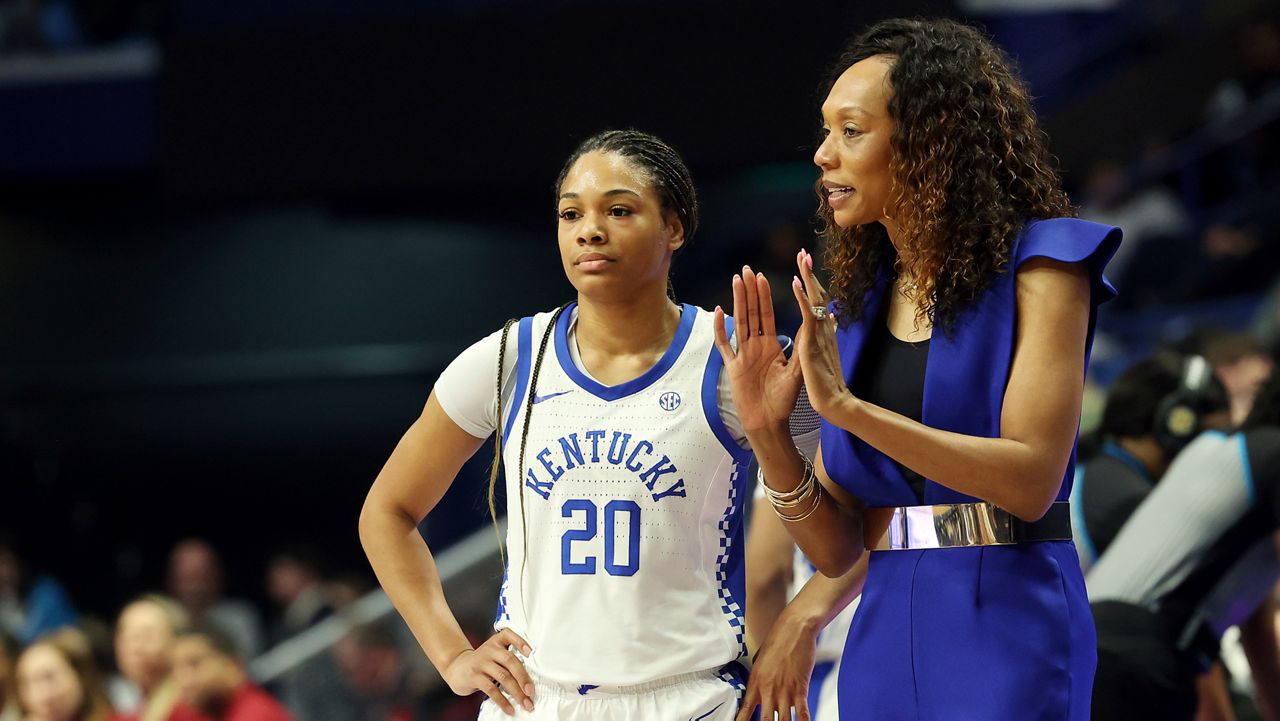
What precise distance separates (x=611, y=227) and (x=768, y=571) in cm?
96

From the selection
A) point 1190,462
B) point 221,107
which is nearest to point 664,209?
point 1190,462

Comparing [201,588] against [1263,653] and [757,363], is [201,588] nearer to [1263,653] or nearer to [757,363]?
[1263,653]

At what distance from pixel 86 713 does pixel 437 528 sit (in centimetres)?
313

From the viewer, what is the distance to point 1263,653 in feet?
12.5

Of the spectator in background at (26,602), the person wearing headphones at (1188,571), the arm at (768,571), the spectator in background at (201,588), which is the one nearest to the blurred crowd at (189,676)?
the spectator in background at (201,588)

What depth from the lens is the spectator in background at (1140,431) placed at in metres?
3.97

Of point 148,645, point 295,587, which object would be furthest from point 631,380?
point 295,587

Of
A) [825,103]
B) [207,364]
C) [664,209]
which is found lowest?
[207,364]

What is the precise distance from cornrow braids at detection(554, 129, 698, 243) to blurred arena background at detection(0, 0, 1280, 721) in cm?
306

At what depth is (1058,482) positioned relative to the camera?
224 centimetres

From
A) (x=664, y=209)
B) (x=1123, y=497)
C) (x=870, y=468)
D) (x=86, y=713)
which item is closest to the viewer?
(x=870, y=468)

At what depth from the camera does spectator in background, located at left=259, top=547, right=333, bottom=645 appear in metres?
9.03

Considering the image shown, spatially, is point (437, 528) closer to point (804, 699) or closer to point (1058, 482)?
point (804, 699)

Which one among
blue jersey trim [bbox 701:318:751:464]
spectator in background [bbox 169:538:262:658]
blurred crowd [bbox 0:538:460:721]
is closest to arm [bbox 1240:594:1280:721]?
blue jersey trim [bbox 701:318:751:464]
